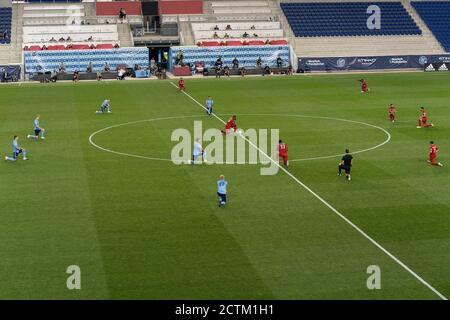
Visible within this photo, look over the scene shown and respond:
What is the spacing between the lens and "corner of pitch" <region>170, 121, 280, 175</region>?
3502 centimetres

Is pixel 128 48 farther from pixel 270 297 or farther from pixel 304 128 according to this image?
pixel 270 297

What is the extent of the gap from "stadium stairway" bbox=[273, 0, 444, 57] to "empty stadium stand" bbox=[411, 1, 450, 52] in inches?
53.3

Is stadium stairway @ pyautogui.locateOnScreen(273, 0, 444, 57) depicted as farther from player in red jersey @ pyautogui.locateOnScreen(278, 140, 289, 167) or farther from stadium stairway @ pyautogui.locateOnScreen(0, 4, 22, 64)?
player in red jersey @ pyautogui.locateOnScreen(278, 140, 289, 167)

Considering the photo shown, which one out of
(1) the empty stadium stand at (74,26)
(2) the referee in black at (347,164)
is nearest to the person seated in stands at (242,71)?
(1) the empty stadium stand at (74,26)

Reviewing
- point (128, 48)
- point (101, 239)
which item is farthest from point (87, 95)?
point (101, 239)

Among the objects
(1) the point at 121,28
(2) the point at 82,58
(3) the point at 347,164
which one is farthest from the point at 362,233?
(1) the point at 121,28

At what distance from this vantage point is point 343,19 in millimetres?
95312

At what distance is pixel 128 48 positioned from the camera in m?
83.2

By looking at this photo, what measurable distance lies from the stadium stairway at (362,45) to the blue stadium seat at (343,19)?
3.78 ft

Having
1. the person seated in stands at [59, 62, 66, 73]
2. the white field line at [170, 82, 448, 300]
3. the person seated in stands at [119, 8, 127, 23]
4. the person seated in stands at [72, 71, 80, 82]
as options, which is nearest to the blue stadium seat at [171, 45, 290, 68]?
the person seated in stands at [119, 8, 127, 23]

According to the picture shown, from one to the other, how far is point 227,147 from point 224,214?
12818 millimetres

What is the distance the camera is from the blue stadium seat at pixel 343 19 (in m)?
92.9
